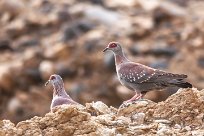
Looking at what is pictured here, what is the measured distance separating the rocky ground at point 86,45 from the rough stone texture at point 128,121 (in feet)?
46.7

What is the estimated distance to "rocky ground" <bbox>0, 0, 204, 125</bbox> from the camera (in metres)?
28.2

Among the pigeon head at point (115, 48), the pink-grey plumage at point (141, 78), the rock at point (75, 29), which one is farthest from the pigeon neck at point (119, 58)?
the rock at point (75, 29)

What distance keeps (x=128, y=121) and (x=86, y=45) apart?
66.7 feet

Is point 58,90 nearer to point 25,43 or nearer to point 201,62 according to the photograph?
point 201,62

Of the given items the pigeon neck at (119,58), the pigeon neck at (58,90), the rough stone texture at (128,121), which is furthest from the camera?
the pigeon neck at (119,58)

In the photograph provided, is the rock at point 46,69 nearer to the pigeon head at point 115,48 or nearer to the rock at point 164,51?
the rock at point 164,51

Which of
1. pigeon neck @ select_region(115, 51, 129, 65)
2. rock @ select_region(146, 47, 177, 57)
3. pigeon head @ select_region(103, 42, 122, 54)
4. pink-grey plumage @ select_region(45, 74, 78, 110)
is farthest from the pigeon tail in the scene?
rock @ select_region(146, 47, 177, 57)

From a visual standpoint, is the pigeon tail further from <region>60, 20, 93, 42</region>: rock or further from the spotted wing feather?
<region>60, 20, 93, 42</region>: rock

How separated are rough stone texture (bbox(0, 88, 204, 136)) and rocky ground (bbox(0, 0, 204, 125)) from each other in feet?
Result: 46.7

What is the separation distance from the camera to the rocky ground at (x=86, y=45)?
28172 millimetres

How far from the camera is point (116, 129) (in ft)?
34.6

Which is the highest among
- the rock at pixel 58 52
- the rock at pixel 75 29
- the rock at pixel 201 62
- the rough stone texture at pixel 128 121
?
the rock at pixel 75 29

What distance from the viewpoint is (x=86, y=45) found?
31062 millimetres

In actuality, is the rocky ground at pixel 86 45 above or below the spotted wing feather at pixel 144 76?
above
